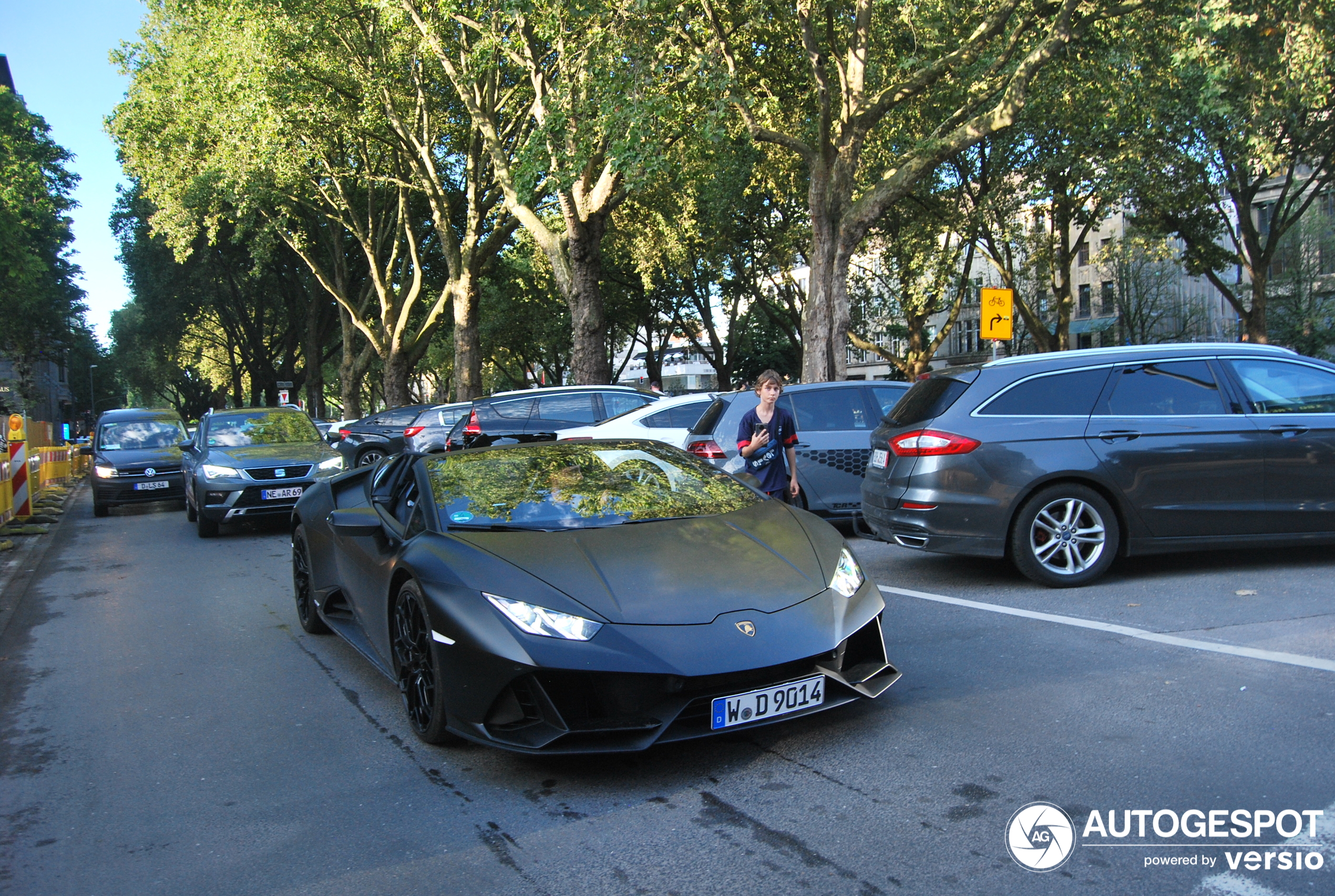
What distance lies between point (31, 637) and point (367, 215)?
27271mm

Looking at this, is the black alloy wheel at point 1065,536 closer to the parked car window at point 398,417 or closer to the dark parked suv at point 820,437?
the dark parked suv at point 820,437

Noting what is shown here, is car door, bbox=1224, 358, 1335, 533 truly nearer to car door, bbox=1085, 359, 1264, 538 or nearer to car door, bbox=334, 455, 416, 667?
car door, bbox=1085, 359, 1264, 538

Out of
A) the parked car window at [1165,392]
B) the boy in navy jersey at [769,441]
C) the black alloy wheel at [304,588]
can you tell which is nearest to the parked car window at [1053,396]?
the parked car window at [1165,392]

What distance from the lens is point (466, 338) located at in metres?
27.5

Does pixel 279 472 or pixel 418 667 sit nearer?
pixel 418 667

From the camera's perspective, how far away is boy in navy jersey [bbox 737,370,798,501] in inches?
315

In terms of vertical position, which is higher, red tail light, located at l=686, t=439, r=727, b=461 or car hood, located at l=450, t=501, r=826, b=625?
red tail light, located at l=686, t=439, r=727, b=461

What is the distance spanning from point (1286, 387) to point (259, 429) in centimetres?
1241

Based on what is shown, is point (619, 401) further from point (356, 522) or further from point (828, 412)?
point (356, 522)

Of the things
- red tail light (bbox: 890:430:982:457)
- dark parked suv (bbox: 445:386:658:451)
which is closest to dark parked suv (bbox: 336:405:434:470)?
dark parked suv (bbox: 445:386:658:451)

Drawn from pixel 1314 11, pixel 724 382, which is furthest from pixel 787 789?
pixel 724 382

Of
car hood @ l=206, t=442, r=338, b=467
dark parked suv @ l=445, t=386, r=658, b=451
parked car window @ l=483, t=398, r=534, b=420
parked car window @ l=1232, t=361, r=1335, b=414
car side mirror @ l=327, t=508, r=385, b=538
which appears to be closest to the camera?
car side mirror @ l=327, t=508, r=385, b=538

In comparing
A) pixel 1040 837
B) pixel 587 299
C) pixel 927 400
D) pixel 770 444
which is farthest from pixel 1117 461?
pixel 587 299

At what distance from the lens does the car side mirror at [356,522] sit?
5.40 meters
